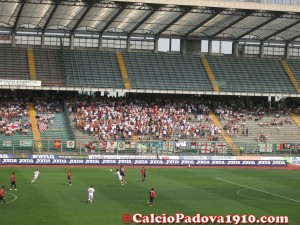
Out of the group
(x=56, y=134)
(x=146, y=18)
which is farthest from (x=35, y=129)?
(x=146, y=18)

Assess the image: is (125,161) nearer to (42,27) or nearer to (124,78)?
(124,78)

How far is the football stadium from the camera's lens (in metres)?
54.8

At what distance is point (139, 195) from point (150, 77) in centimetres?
3499

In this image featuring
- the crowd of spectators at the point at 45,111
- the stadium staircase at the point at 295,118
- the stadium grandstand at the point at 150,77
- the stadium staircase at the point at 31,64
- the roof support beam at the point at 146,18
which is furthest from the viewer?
the stadium staircase at the point at 295,118

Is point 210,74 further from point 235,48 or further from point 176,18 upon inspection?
point 176,18

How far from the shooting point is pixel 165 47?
81.9 metres

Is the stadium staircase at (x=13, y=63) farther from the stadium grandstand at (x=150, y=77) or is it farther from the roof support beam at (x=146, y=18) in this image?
the roof support beam at (x=146, y=18)

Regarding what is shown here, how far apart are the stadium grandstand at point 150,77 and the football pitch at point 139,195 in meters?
9.08

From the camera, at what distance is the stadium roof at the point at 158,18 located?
6450 cm

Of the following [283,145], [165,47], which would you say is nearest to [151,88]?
[165,47]

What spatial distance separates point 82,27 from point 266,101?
25.8m

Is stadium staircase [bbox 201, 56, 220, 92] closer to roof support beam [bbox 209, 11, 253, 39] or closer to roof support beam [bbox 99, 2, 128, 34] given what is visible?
roof support beam [bbox 209, 11, 253, 39]

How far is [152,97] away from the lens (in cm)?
7688

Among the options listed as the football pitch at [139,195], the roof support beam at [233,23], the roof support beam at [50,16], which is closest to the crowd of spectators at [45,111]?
the roof support beam at [50,16]
